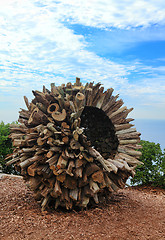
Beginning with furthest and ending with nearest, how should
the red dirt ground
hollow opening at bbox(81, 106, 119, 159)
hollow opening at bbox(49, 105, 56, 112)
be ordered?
1. hollow opening at bbox(81, 106, 119, 159)
2. hollow opening at bbox(49, 105, 56, 112)
3. the red dirt ground

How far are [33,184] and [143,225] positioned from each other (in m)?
1.93

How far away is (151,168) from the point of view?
7.29 meters

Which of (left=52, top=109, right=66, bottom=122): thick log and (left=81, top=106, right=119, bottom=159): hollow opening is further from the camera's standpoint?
(left=81, top=106, right=119, bottom=159): hollow opening

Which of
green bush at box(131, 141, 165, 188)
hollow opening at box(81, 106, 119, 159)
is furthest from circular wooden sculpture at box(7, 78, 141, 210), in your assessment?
green bush at box(131, 141, 165, 188)

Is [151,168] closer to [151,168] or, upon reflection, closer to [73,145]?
[151,168]

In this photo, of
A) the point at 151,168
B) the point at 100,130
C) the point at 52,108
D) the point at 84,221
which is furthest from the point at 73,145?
the point at 151,168

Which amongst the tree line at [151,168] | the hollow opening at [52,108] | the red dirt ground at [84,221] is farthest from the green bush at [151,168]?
the hollow opening at [52,108]

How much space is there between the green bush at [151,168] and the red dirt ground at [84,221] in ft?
6.80

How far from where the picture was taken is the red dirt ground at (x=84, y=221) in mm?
3515

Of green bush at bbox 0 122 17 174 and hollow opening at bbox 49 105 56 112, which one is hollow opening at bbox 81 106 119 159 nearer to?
hollow opening at bbox 49 105 56 112

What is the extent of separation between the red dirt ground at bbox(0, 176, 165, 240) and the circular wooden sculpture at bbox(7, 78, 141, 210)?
0.25 m

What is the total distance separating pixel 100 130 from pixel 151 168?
3117mm

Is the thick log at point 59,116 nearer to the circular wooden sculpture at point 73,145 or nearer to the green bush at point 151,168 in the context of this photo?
the circular wooden sculpture at point 73,145

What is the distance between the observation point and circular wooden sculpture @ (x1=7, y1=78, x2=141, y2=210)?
4.04 m
